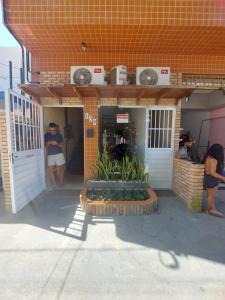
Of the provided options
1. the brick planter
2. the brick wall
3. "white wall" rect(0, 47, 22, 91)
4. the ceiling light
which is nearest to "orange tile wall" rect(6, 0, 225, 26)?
the ceiling light

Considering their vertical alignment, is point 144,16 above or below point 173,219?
above

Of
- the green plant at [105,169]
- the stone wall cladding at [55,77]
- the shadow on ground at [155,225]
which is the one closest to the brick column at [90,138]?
the green plant at [105,169]

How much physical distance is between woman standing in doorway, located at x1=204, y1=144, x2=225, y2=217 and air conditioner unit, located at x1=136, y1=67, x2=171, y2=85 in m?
1.95

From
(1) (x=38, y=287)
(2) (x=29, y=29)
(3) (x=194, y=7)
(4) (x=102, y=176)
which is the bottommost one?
(1) (x=38, y=287)

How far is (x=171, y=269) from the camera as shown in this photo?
7.04 ft

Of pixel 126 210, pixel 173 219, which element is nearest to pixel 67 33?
pixel 126 210

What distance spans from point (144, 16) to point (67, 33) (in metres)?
1.51

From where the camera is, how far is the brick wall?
3.56 m

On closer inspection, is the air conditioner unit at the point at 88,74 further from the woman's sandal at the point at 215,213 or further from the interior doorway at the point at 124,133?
the woman's sandal at the point at 215,213

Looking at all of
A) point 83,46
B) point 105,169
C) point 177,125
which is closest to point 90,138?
point 105,169

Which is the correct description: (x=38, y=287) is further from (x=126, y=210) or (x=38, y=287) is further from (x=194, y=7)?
(x=194, y=7)

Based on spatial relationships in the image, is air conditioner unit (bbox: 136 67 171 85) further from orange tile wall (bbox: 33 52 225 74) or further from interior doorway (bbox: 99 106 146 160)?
interior doorway (bbox: 99 106 146 160)

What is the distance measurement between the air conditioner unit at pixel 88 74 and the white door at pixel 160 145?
151cm

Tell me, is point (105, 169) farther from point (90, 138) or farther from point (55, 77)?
point (55, 77)
